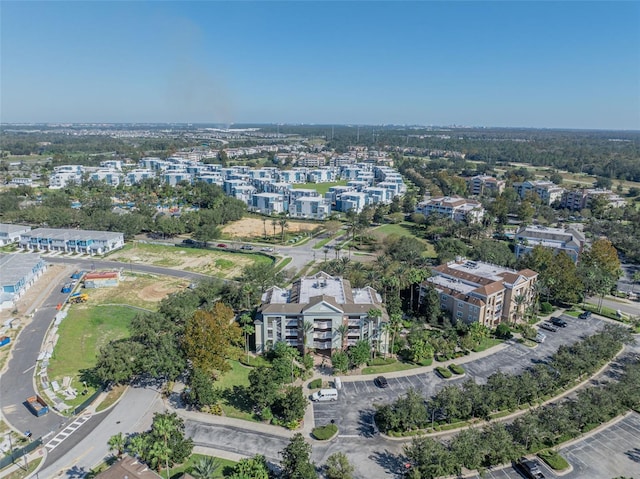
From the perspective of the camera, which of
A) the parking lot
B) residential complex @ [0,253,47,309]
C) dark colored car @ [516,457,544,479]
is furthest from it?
residential complex @ [0,253,47,309]

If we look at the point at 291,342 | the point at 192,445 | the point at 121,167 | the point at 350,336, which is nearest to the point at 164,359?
the point at 192,445

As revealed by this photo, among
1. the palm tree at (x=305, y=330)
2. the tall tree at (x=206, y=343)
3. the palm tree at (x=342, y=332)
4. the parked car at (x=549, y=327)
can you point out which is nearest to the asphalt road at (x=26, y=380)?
the tall tree at (x=206, y=343)

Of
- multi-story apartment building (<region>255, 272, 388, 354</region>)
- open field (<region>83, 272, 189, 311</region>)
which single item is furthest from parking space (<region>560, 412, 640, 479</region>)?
open field (<region>83, 272, 189, 311</region>)

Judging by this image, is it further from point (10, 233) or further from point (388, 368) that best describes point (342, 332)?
point (10, 233)

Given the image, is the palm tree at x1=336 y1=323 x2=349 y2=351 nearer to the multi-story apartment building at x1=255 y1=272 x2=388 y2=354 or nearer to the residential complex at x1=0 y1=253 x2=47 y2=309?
the multi-story apartment building at x1=255 y1=272 x2=388 y2=354

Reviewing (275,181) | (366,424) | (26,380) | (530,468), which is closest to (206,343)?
(366,424)

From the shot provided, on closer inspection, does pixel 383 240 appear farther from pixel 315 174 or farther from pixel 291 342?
pixel 315 174
